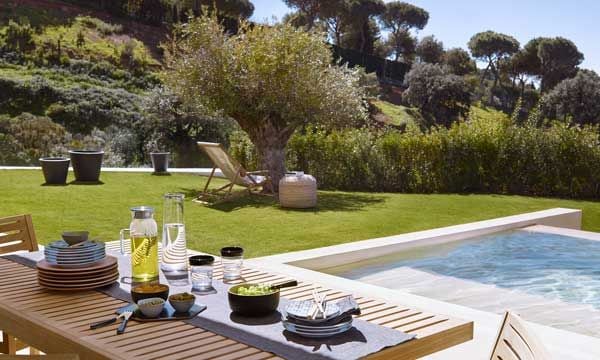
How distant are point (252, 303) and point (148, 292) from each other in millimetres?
349

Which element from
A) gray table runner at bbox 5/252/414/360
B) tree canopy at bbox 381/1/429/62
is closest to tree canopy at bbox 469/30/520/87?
tree canopy at bbox 381/1/429/62

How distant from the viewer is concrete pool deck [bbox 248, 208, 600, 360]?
331cm

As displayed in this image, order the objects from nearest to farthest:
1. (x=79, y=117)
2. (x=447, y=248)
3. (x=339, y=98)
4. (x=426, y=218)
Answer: (x=447, y=248)
(x=426, y=218)
(x=339, y=98)
(x=79, y=117)

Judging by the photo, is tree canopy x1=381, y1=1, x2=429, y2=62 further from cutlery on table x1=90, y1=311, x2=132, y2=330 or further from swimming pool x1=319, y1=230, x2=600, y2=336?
cutlery on table x1=90, y1=311, x2=132, y2=330

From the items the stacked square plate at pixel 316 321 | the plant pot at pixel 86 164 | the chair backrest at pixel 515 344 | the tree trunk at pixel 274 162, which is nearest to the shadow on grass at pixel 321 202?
the tree trunk at pixel 274 162

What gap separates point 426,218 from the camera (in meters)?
9.12

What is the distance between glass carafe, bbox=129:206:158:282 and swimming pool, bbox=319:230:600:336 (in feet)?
10.9

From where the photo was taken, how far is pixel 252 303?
6.34 feet

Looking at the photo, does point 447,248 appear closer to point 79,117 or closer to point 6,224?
point 6,224

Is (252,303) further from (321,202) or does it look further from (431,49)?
(431,49)

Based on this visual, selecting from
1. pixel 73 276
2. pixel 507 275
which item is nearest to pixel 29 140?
pixel 507 275

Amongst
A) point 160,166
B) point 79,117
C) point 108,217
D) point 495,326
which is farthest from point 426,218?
point 79,117

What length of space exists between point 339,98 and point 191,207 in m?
3.30

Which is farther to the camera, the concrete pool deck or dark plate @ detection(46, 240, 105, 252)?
the concrete pool deck
